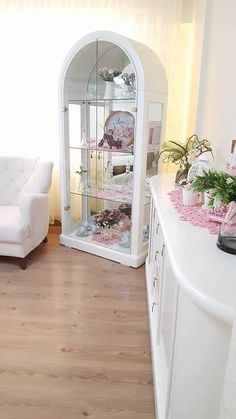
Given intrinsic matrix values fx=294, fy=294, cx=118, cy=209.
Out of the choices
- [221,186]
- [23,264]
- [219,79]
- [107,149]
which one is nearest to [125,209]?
[107,149]

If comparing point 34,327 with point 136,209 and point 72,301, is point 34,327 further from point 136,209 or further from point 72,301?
point 136,209

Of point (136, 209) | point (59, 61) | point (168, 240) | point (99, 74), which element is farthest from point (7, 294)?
point (59, 61)

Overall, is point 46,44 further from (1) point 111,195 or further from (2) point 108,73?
(1) point 111,195

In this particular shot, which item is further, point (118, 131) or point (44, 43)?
point (44, 43)

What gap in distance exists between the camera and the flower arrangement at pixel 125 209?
2697 millimetres

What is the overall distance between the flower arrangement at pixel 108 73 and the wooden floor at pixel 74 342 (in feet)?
5.36

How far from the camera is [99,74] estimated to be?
8.66 feet

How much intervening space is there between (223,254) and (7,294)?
1.70 metres

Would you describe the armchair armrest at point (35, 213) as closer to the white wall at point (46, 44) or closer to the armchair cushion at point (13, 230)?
the armchair cushion at point (13, 230)

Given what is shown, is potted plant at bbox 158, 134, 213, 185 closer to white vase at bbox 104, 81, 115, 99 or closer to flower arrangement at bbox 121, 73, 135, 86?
flower arrangement at bbox 121, 73, 135, 86

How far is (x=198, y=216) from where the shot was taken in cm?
143

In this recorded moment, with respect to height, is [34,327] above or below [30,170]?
below

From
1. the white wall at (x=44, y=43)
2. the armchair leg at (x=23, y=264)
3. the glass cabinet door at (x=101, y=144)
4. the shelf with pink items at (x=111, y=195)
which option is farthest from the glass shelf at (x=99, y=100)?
the armchair leg at (x=23, y=264)

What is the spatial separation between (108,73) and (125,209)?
1.20 metres
